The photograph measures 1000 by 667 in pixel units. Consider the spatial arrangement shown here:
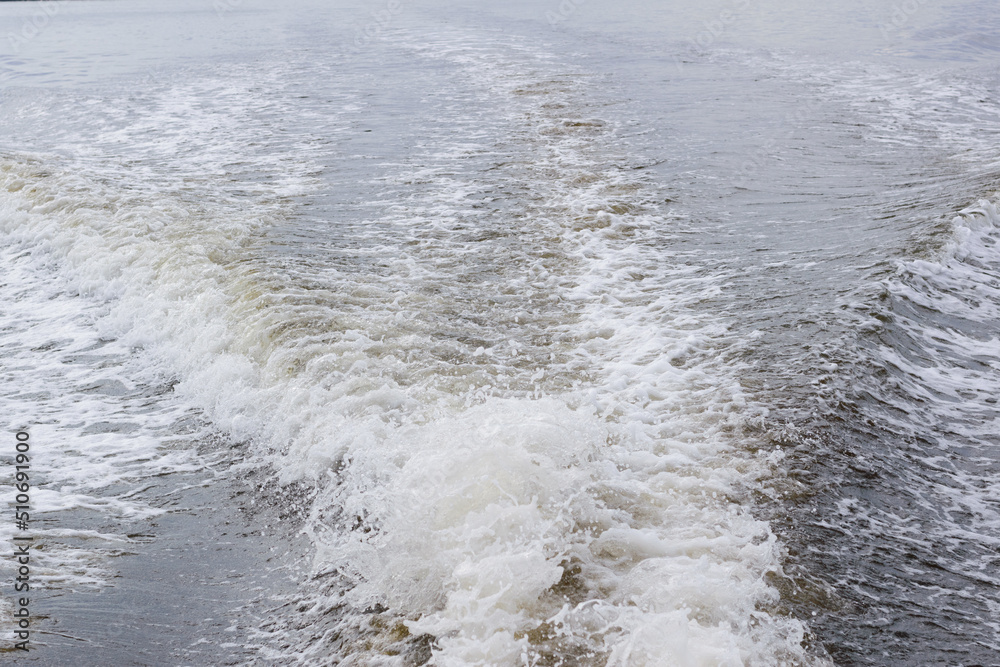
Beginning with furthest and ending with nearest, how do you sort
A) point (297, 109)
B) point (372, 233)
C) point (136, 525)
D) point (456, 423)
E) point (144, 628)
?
point (297, 109)
point (372, 233)
point (456, 423)
point (136, 525)
point (144, 628)

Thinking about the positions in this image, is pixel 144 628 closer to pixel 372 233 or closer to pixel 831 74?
pixel 372 233

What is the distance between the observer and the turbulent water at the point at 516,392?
141 inches

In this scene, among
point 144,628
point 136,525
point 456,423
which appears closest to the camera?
point 144,628

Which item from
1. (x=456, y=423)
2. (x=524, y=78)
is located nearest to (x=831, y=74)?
(x=524, y=78)

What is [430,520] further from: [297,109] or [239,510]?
[297,109]

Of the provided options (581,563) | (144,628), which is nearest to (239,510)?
(144,628)

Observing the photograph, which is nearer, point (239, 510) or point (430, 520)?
point (430, 520)

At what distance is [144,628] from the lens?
365 cm

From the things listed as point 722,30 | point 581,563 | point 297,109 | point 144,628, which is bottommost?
point 144,628

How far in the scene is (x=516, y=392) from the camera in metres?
5.34

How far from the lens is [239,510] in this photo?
14.7ft

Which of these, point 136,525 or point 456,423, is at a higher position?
point 456,423

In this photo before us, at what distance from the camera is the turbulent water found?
358 centimetres

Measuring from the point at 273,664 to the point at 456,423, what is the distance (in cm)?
188
